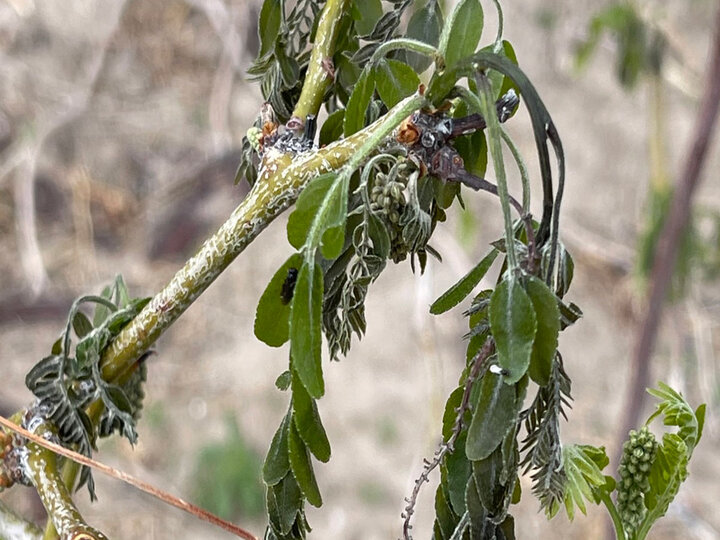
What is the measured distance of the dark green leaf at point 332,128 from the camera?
0.47 m

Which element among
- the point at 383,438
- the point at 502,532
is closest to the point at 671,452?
the point at 502,532

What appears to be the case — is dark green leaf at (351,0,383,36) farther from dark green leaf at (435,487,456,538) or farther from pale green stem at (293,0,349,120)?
dark green leaf at (435,487,456,538)

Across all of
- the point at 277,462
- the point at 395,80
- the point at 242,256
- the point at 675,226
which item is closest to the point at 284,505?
the point at 277,462

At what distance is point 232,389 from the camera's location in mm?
2535

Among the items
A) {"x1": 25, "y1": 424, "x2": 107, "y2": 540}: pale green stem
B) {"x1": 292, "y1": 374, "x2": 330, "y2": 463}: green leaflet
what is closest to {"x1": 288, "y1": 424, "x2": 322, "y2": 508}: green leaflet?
{"x1": 292, "y1": 374, "x2": 330, "y2": 463}: green leaflet

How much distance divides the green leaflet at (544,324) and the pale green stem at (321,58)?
0.65 feet

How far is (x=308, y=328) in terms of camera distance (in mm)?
361

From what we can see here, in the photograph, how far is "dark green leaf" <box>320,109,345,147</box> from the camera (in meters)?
0.47

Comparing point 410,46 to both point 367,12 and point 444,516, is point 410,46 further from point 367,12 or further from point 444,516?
point 444,516

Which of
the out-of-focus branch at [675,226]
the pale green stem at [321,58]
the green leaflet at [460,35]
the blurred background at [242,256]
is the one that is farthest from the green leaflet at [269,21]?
the blurred background at [242,256]

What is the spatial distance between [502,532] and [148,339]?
0.23 m

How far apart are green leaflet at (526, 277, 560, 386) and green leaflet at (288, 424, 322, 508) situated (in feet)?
0.43

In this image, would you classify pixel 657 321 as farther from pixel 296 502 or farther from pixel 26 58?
pixel 26 58

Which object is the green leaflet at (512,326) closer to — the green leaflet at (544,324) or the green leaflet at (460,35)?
the green leaflet at (544,324)
